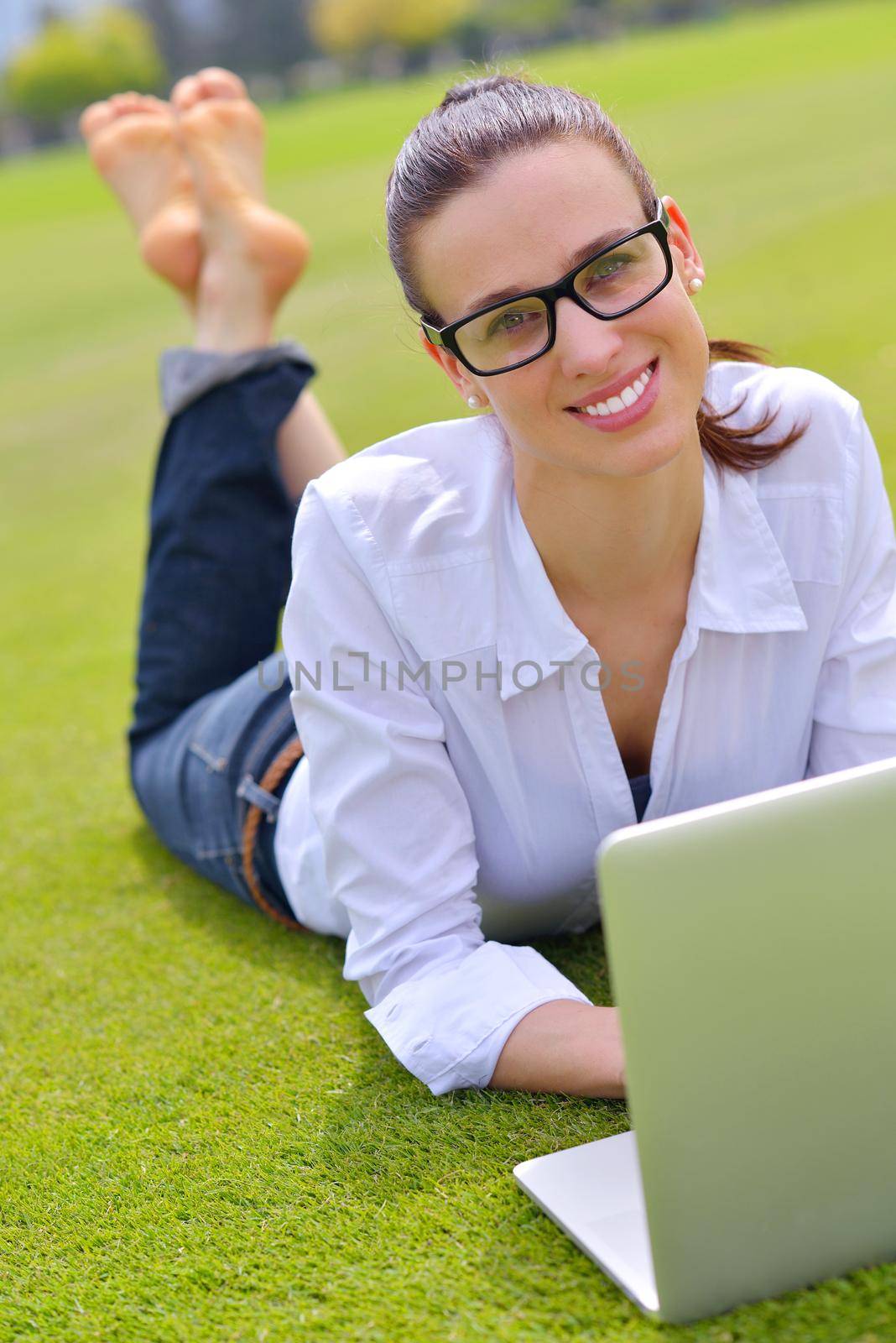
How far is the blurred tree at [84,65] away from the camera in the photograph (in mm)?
76812

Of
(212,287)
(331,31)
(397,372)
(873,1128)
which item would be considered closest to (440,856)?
(873,1128)

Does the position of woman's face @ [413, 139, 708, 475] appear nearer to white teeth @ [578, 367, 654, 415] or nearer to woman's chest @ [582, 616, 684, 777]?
white teeth @ [578, 367, 654, 415]

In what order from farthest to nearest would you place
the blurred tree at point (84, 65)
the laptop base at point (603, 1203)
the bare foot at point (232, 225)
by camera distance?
the blurred tree at point (84, 65)
the bare foot at point (232, 225)
the laptop base at point (603, 1203)

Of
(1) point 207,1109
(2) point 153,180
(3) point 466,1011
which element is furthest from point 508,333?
(2) point 153,180

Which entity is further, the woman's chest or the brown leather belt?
the brown leather belt

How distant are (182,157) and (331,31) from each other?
89569mm

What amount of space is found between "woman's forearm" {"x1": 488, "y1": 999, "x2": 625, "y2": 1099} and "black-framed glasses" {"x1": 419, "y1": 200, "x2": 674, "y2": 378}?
0.81 metres

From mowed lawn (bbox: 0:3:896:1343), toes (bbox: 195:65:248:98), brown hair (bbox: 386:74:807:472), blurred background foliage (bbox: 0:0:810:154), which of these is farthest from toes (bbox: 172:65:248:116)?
blurred background foliage (bbox: 0:0:810:154)

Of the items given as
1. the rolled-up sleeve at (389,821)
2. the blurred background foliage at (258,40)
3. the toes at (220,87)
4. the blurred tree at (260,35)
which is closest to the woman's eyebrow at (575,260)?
the rolled-up sleeve at (389,821)

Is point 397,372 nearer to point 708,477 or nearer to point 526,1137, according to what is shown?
point 708,477

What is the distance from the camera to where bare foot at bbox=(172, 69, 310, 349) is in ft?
10.6

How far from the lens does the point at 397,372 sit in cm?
822

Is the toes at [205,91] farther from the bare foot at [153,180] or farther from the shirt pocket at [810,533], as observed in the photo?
the shirt pocket at [810,533]

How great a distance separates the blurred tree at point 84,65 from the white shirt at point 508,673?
80383 mm
